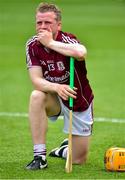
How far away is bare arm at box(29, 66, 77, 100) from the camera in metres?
9.26

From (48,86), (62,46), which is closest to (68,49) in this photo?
(62,46)

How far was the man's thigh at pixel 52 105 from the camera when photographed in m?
9.68

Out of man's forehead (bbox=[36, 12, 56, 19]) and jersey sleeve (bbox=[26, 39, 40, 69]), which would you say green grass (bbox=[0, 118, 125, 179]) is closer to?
jersey sleeve (bbox=[26, 39, 40, 69])

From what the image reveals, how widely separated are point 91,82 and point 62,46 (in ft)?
29.0

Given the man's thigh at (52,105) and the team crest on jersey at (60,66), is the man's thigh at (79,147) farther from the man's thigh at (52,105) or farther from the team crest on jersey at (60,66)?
the team crest on jersey at (60,66)

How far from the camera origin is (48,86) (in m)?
9.44

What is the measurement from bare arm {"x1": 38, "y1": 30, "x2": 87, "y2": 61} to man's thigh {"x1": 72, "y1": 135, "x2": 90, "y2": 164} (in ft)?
3.99

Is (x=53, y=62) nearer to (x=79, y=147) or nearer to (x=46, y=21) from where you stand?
(x=46, y=21)

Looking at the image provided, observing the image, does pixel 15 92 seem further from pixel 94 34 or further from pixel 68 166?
pixel 94 34

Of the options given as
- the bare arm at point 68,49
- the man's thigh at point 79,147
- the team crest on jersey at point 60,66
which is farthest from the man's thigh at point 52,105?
the bare arm at point 68,49

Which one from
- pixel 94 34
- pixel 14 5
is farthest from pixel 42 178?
pixel 14 5

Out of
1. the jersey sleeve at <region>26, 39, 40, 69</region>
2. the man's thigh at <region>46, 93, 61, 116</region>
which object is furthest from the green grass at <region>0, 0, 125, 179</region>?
the jersey sleeve at <region>26, 39, 40, 69</region>

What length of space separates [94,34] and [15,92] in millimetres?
15560

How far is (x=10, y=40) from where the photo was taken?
1134 inches
